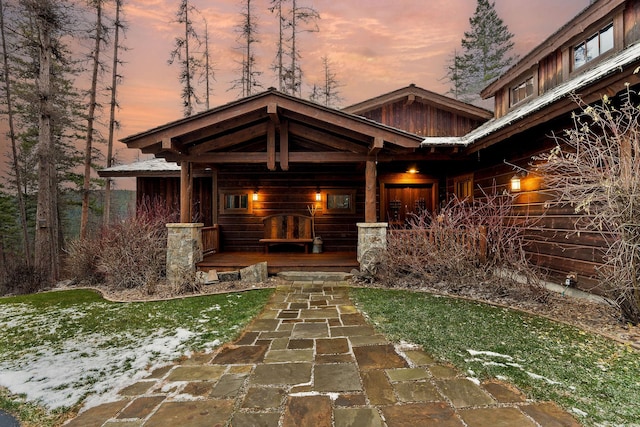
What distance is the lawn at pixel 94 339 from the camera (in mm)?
2389

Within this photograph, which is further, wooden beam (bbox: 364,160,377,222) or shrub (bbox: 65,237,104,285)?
shrub (bbox: 65,237,104,285)

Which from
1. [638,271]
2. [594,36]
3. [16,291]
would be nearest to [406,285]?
[638,271]

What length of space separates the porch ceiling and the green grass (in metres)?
3.47

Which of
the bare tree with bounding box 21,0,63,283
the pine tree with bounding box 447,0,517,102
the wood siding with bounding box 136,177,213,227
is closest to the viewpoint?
the bare tree with bounding box 21,0,63,283

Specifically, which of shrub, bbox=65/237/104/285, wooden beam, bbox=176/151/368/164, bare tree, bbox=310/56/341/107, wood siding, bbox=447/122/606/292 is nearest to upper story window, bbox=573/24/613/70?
wood siding, bbox=447/122/606/292

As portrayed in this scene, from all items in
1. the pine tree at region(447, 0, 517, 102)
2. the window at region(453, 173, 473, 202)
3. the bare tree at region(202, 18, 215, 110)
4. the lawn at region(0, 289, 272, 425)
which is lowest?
the lawn at region(0, 289, 272, 425)

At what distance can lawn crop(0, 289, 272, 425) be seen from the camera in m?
2.39

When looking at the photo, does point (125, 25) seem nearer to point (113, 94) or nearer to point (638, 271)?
point (113, 94)

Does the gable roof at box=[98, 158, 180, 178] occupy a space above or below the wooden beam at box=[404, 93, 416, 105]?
below

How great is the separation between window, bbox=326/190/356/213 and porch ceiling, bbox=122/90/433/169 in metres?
2.32

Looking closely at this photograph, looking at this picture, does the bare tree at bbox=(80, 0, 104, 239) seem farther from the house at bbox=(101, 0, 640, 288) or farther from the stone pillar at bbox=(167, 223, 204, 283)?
the stone pillar at bbox=(167, 223, 204, 283)

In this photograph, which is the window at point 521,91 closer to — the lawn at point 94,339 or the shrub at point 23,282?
the lawn at point 94,339

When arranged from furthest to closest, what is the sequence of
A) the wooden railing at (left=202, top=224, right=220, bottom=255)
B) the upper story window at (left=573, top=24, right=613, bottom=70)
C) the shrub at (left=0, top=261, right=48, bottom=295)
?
the wooden railing at (left=202, top=224, right=220, bottom=255)
the shrub at (left=0, top=261, right=48, bottom=295)
the upper story window at (left=573, top=24, right=613, bottom=70)

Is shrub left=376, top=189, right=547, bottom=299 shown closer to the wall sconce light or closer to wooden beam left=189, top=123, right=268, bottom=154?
the wall sconce light
